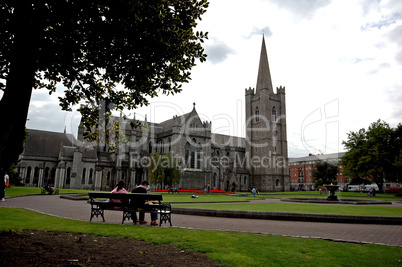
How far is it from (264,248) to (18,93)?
6006 mm

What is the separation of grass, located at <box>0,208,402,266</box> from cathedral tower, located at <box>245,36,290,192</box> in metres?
59.4

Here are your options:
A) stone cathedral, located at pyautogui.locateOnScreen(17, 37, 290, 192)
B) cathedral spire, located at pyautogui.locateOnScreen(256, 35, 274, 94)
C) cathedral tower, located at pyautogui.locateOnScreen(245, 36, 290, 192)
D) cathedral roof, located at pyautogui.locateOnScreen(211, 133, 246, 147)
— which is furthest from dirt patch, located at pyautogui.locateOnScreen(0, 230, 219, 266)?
cathedral spire, located at pyautogui.locateOnScreen(256, 35, 274, 94)

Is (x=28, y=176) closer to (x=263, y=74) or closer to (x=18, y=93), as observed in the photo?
(x=18, y=93)

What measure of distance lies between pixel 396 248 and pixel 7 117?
29.0 feet

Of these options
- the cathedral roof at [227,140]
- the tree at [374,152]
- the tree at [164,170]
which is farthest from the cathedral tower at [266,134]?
the tree at [164,170]

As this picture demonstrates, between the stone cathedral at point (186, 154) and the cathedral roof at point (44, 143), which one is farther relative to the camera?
the cathedral roof at point (44, 143)

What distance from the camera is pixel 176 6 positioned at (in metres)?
7.52

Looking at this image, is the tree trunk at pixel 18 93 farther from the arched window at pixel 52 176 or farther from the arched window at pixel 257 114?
the arched window at pixel 257 114

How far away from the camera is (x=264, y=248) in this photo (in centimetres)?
604

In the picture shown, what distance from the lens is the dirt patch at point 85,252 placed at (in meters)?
4.76

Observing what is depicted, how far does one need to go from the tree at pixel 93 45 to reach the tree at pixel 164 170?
3544 cm

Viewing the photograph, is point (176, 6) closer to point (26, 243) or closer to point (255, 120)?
point (26, 243)

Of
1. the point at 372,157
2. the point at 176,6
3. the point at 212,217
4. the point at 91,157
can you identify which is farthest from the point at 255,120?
the point at 176,6

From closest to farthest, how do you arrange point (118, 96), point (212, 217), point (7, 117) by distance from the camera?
point (7, 117), point (118, 96), point (212, 217)
